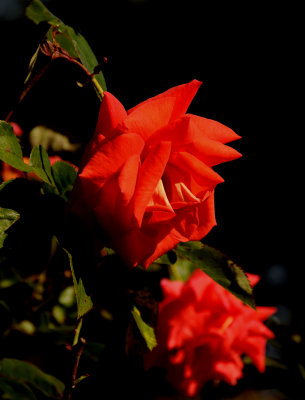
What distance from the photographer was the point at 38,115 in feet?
1.77

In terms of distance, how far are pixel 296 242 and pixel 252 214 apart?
0.27 m

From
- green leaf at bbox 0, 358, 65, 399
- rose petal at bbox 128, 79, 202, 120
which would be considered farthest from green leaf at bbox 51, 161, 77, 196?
green leaf at bbox 0, 358, 65, 399

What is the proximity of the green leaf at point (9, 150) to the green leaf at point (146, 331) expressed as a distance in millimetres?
189

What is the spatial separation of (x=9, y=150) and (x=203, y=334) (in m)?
0.47

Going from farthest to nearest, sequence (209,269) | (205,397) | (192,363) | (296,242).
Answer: (296,242) → (205,397) → (192,363) → (209,269)

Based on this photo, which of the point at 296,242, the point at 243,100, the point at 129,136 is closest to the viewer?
the point at 129,136

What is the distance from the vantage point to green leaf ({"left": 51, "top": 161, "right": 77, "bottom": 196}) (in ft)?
1.30

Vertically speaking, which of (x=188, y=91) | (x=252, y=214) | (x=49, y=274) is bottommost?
(x=252, y=214)

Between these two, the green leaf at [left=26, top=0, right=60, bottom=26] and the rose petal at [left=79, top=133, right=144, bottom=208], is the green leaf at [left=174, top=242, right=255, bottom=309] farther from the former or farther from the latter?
the green leaf at [left=26, top=0, right=60, bottom=26]

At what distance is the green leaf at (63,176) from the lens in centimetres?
40

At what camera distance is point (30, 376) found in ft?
1.78

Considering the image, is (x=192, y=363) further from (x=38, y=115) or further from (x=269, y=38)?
(x=269, y=38)

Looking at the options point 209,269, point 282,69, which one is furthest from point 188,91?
point 282,69

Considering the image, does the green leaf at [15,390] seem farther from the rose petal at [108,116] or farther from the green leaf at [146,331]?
the rose petal at [108,116]
